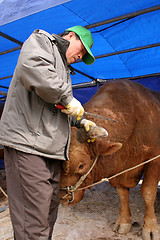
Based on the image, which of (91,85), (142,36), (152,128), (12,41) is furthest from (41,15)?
(91,85)

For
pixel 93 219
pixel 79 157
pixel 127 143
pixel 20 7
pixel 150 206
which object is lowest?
pixel 93 219

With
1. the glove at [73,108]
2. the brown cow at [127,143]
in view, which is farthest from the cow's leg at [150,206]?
the glove at [73,108]

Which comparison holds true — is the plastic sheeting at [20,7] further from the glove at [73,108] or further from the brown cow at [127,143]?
the brown cow at [127,143]

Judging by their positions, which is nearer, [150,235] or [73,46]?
[73,46]

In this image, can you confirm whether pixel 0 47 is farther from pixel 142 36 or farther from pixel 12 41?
pixel 142 36

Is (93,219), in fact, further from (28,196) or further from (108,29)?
(108,29)

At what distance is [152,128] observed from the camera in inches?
143

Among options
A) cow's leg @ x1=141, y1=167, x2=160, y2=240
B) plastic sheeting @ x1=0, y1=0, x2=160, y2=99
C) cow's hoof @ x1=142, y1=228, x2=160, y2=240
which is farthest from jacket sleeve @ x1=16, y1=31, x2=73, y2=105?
cow's hoof @ x1=142, y1=228, x2=160, y2=240

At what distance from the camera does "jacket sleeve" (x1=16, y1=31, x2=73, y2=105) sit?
1813mm

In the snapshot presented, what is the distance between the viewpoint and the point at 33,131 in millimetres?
1983

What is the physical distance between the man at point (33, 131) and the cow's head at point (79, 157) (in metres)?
0.59

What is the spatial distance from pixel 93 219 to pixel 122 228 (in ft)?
Answer: 2.04

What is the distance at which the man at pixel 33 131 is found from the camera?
186 cm

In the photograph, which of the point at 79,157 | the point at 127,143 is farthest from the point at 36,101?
the point at 127,143
